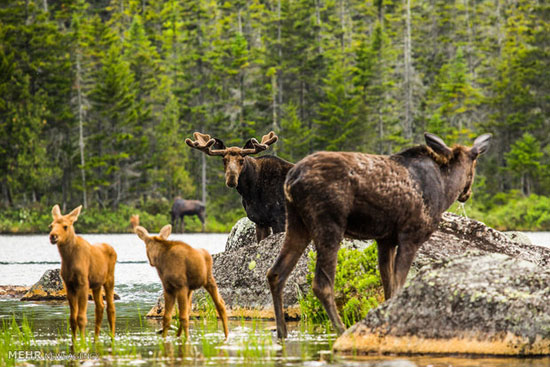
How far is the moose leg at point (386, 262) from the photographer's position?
9.74 metres

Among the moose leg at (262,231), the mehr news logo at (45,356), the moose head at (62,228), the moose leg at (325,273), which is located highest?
the moose head at (62,228)

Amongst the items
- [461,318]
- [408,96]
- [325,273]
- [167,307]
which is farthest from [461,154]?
[408,96]

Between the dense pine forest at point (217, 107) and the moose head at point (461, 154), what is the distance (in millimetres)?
52753

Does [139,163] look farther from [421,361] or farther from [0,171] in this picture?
[421,361]

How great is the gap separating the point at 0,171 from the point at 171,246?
58175 millimetres

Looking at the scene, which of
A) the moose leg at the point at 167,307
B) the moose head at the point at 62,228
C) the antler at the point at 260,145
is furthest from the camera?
the antler at the point at 260,145

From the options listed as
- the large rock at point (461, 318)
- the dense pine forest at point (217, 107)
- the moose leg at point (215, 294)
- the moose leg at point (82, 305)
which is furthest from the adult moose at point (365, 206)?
the dense pine forest at point (217, 107)

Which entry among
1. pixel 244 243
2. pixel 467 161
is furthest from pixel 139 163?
pixel 467 161

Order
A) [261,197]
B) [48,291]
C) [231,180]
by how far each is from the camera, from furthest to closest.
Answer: [48,291], [261,197], [231,180]

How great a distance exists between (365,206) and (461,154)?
1.57 metres

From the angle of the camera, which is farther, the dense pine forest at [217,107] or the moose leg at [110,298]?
the dense pine forest at [217,107]

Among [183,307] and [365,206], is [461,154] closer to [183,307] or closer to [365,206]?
[365,206]

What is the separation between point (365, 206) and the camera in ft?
29.9

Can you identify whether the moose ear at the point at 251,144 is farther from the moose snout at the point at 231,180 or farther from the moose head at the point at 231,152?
the moose snout at the point at 231,180
